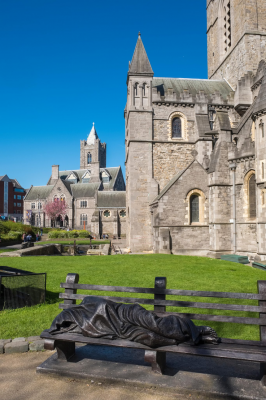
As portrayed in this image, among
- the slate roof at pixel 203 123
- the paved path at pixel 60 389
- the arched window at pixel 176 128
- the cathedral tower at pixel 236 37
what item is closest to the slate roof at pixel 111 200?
the cathedral tower at pixel 236 37

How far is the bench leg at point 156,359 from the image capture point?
144 inches

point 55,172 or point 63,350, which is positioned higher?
point 55,172

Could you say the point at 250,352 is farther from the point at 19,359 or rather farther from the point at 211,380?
the point at 19,359

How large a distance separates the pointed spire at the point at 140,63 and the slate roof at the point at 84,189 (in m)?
42.6

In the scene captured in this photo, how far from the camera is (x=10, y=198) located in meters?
85.6

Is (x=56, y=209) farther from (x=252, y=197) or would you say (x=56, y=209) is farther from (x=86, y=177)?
(x=252, y=197)

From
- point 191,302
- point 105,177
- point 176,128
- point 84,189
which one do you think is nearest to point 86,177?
point 105,177

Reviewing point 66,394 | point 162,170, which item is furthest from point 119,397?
point 162,170

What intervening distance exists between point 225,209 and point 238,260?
350 centimetres

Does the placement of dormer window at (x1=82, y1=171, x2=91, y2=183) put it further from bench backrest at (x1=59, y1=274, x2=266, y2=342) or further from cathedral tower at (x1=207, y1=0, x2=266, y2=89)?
bench backrest at (x1=59, y1=274, x2=266, y2=342)

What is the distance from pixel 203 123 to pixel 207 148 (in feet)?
6.82

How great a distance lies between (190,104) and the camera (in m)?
24.1

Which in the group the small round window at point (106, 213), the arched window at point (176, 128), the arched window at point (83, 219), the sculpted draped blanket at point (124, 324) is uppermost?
the arched window at point (176, 128)

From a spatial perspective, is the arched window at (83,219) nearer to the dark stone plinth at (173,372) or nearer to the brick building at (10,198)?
the brick building at (10,198)
